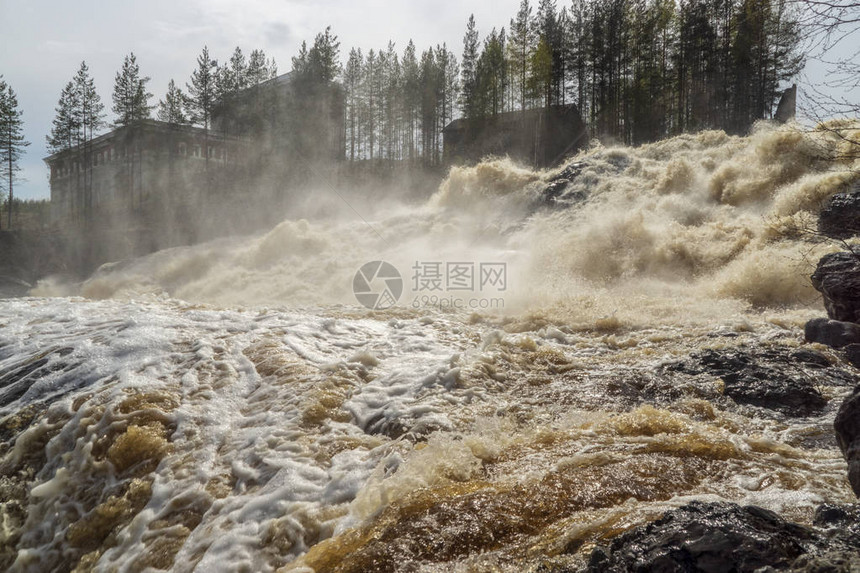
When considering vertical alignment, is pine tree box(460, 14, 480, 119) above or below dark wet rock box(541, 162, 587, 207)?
above

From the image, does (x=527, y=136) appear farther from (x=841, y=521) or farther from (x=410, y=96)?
(x=841, y=521)

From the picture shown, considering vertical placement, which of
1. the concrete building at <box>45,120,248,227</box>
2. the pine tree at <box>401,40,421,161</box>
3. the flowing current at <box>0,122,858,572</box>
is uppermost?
the pine tree at <box>401,40,421,161</box>

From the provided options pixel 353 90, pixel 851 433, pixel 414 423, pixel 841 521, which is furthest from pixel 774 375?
pixel 353 90

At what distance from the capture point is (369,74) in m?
40.8

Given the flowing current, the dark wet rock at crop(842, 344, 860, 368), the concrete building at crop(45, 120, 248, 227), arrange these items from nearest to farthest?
1. the flowing current
2. the dark wet rock at crop(842, 344, 860, 368)
3. the concrete building at crop(45, 120, 248, 227)

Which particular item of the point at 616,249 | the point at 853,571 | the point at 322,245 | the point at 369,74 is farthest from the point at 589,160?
the point at 369,74

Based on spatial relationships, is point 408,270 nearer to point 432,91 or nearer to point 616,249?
point 616,249

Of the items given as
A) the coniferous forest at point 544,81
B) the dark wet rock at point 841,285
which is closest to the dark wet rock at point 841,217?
the dark wet rock at point 841,285

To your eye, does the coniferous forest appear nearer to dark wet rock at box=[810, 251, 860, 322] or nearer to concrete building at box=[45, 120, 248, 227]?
concrete building at box=[45, 120, 248, 227]

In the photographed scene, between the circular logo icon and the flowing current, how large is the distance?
4.81ft

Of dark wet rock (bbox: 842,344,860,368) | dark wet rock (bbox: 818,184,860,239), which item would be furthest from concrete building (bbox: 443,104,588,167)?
dark wet rock (bbox: 842,344,860,368)

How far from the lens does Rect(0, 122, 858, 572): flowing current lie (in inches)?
117

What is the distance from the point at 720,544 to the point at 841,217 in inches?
391

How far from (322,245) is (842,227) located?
14174mm
